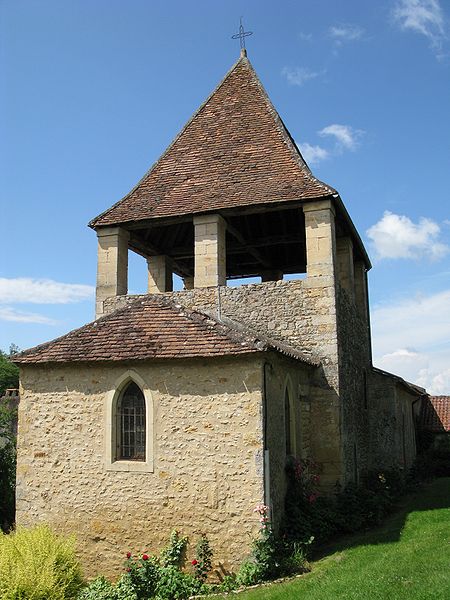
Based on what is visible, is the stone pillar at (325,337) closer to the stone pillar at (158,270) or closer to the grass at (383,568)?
the grass at (383,568)

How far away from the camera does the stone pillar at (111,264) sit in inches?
496

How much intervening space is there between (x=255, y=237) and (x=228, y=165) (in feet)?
8.26

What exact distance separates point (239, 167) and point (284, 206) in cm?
186

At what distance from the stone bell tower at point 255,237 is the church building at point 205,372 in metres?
0.04

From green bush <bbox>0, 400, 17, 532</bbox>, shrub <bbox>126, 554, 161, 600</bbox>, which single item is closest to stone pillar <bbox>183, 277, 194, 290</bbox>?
green bush <bbox>0, 400, 17, 532</bbox>

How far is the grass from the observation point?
673 centimetres

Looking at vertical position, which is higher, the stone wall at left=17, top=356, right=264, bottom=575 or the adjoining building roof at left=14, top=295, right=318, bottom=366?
the adjoining building roof at left=14, top=295, right=318, bottom=366

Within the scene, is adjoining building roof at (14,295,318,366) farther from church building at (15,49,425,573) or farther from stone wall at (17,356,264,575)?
stone wall at (17,356,264,575)

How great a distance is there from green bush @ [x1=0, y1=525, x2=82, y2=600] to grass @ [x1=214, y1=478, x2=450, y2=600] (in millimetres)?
2274

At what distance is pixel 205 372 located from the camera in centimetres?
Answer: 884

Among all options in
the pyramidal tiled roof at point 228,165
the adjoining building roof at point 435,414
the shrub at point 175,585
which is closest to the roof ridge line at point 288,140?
the pyramidal tiled roof at point 228,165

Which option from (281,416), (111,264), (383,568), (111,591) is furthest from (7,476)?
(383,568)

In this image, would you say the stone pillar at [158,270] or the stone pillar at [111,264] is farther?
the stone pillar at [158,270]

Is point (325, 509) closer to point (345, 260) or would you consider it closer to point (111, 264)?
point (345, 260)
